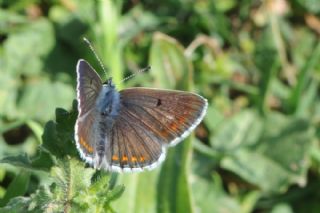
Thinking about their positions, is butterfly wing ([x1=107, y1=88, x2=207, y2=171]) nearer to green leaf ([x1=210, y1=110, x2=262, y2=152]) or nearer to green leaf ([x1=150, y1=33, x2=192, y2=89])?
green leaf ([x1=150, y1=33, x2=192, y2=89])

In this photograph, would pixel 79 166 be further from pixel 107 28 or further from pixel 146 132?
pixel 107 28

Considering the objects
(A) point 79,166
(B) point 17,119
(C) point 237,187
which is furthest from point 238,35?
(A) point 79,166

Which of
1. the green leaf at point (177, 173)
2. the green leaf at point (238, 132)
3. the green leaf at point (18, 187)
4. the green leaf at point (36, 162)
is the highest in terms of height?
the green leaf at point (36, 162)

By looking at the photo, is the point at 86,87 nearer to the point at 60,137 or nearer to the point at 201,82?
the point at 60,137

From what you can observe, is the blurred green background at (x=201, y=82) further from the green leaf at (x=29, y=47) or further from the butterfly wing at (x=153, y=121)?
the butterfly wing at (x=153, y=121)

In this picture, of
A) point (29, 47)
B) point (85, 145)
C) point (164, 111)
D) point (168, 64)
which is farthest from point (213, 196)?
point (85, 145)

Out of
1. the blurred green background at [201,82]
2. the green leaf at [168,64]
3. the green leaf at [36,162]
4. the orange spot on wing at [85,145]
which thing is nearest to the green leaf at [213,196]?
the blurred green background at [201,82]
